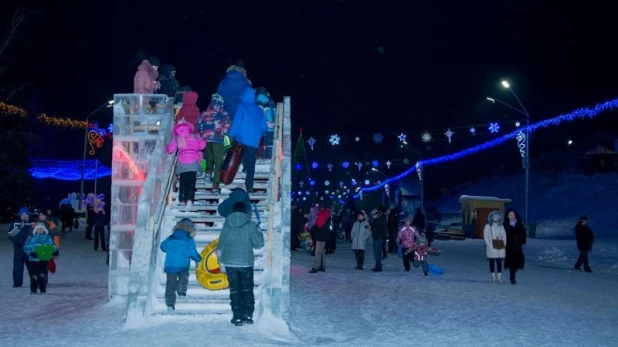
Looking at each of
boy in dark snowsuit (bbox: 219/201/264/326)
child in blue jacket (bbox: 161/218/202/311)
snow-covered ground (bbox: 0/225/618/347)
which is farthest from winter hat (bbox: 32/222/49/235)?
boy in dark snowsuit (bbox: 219/201/264/326)

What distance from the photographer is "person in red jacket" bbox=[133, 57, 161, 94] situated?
13.1 meters

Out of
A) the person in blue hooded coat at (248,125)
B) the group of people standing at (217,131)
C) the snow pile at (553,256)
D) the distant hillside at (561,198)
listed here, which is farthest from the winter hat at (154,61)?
the distant hillside at (561,198)

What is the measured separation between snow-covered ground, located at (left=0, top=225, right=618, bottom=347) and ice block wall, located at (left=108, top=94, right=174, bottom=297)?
98cm

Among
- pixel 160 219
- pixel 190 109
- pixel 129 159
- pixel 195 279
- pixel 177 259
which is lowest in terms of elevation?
pixel 195 279

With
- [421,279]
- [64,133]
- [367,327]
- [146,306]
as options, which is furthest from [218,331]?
[64,133]

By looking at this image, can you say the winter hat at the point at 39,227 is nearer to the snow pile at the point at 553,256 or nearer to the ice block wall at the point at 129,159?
the ice block wall at the point at 129,159

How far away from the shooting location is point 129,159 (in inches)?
471

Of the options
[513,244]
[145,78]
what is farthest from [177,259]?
[513,244]

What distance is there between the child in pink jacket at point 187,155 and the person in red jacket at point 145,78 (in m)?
2.17

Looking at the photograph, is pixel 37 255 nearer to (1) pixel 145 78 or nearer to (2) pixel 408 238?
(1) pixel 145 78

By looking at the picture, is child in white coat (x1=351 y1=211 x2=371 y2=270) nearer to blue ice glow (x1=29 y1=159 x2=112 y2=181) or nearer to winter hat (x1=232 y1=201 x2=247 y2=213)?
winter hat (x1=232 y1=201 x2=247 y2=213)

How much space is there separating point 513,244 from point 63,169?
36.0 meters

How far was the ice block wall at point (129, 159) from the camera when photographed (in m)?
11.7

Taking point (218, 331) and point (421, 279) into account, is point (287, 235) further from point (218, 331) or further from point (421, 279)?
point (421, 279)
